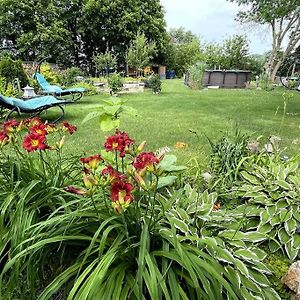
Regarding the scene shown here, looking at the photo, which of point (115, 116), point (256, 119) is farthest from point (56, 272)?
point (256, 119)

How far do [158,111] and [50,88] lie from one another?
3.16 metres

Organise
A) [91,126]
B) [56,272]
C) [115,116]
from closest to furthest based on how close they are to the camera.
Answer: [56,272]
[115,116]
[91,126]

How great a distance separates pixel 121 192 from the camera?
3.41 feet

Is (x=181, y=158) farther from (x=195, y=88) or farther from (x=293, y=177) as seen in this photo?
(x=195, y=88)

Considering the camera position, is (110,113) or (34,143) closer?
(34,143)

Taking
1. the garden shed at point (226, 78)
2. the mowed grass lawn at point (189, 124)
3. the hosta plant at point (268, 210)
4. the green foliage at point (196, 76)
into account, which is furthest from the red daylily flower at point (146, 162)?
the garden shed at point (226, 78)

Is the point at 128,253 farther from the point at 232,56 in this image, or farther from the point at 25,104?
the point at 232,56

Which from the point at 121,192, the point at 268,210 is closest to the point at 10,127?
the point at 121,192

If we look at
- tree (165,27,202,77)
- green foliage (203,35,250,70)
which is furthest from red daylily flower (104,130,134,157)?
tree (165,27,202,77)

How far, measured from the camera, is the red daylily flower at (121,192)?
3.35 ft

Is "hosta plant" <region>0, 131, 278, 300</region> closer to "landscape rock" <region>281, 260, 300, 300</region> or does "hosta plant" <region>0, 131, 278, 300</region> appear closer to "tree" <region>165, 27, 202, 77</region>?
"landscape rock" <region>281, 260, 300, 300</region>

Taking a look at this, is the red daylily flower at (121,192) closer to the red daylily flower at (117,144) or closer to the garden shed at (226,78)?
the red daylily flower at (117,144)

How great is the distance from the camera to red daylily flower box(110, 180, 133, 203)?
102cm

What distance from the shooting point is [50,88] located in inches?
327
